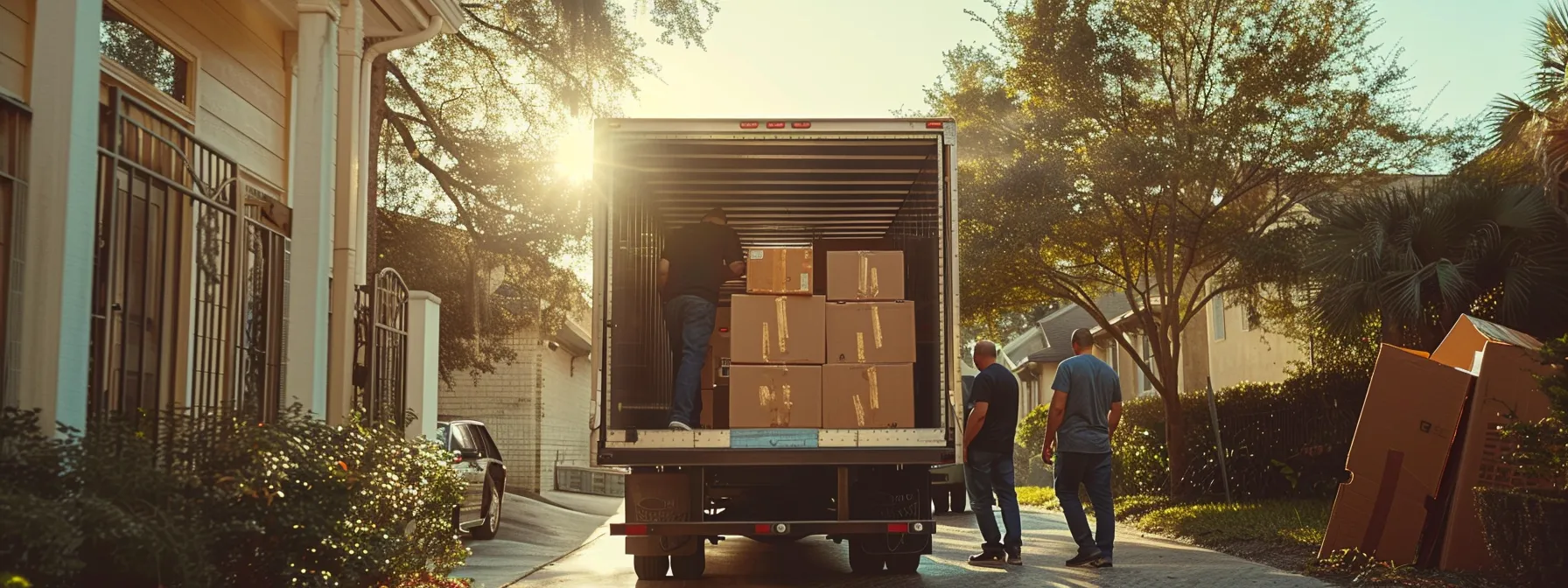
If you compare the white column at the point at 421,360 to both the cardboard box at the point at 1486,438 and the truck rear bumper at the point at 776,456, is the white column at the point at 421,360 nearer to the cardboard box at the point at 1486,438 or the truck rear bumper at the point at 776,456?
the truck rear bumper at the point at 776,456

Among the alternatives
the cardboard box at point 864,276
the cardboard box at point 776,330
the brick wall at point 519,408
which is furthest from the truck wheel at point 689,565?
the brick wall at point 519,408

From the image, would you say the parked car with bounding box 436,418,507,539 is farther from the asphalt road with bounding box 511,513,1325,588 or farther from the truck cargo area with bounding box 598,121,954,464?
the truck cargo area with bounding box 598,121,954,464

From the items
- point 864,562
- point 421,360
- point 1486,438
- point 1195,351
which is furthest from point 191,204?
point 1195,351

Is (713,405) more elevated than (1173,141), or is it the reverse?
(1173,141)

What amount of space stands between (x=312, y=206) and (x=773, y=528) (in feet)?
11.2

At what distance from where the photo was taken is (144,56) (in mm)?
9062

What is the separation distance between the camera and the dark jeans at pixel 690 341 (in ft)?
32.4

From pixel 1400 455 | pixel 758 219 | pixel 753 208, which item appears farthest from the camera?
pixel 758 219

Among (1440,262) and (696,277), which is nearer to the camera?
(696,277)

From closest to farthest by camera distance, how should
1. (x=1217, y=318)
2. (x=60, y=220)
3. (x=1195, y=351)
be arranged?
(x=60, y=220) < (x=1217, y=318) < (x=1195, y=351)

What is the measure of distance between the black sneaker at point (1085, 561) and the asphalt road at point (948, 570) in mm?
126

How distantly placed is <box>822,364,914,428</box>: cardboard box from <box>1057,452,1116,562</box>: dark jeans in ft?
6.25

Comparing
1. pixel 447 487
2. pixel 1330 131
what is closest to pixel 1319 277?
pixel 1330 131

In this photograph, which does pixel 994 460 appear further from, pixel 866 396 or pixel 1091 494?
pixel 866 396
